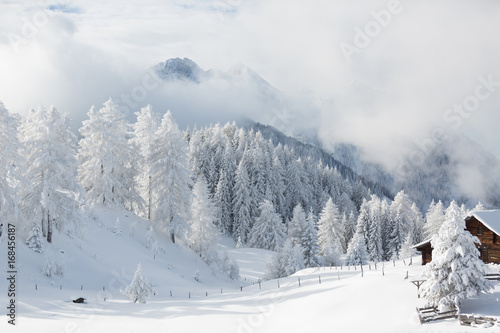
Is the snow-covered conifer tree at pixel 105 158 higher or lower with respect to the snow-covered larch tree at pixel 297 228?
higher

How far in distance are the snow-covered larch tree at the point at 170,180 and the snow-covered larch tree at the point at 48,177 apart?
12.0 metres

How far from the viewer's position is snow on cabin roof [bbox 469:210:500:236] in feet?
87.9

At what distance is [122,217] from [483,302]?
117 ft

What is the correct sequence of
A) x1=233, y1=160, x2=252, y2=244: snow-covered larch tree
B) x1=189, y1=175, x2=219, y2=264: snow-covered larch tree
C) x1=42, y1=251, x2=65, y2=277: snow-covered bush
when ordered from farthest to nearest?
x1=233, y1=160, x2=252, y2=244: snow-covered larch tree → x1=189, y1=175, x2=219, y2=264: snow-covered larch tree → x1=42, y1=251, x2=65, y2=277: snow-covered bush

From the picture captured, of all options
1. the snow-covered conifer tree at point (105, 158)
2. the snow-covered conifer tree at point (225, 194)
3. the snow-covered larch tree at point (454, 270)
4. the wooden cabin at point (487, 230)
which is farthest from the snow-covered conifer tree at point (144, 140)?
the snow-covered larch tree at point (454, 270)

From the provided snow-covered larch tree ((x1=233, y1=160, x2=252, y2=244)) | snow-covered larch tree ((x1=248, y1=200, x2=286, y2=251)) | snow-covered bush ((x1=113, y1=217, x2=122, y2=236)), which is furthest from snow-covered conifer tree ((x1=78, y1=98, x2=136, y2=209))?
snow-covered larch tree ((x1=233, y1=160, x2=252, y2=244))

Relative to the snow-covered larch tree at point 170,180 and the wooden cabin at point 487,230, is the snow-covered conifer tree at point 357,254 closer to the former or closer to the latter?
the wooden cabin at point 487,230

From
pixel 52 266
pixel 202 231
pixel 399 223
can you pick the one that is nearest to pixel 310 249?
pixel 202 231

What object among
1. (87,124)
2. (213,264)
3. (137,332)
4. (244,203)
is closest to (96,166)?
(87,124)

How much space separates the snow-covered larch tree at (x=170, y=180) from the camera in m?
41.1

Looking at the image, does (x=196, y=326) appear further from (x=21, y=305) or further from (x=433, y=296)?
(x=433, y=296)

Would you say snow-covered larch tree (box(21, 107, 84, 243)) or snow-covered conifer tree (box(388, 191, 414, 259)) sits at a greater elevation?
snow-covered larch tree (box(21, 107, 84, 243))

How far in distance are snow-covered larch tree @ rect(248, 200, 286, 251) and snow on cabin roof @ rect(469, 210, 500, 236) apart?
37910mm

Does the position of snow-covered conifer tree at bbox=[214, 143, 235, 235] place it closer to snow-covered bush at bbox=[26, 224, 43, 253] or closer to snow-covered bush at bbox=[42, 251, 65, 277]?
snow-covered bush at bbox=[26, 224, 43, 253]
